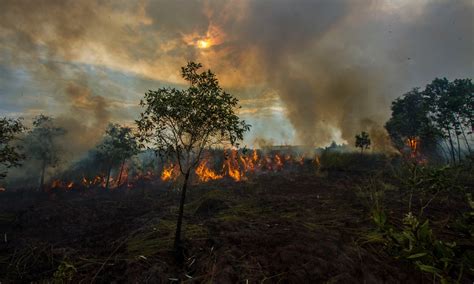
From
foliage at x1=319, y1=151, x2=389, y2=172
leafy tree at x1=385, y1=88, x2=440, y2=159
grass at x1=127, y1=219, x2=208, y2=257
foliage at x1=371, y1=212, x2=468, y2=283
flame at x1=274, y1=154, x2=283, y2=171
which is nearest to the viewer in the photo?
foliage at x1=371, y1=212, x2=468, y2=283

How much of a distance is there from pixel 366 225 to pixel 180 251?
32.5 feet

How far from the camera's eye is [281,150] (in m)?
80.2

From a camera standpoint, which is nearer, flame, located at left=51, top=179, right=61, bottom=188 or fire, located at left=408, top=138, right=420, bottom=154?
flame, located at left=51, top=179, right=61, bottom=188

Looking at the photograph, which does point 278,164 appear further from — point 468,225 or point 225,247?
point 468,225

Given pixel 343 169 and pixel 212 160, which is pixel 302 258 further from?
pixel 212 160

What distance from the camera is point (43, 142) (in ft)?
141

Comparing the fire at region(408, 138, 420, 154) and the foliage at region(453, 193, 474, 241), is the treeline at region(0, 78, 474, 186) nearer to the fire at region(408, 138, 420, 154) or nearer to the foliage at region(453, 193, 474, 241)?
the fire at region(408, 138, 420, 154)

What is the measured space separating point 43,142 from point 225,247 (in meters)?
48.5

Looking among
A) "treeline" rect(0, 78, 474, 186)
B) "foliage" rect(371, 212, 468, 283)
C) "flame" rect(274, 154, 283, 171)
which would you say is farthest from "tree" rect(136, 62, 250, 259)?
"flame" rect(274, 154, 283, 171)

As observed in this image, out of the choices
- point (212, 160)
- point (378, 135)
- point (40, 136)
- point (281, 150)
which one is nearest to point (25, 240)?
point (40, 136)

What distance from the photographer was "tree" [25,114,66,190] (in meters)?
42.5

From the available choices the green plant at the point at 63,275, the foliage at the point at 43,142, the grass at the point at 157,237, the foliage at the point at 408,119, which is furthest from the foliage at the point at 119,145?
the foliage at the point at 408,119

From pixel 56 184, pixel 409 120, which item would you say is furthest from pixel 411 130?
pixel 56 184

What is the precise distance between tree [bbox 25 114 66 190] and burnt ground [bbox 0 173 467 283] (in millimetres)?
28029
